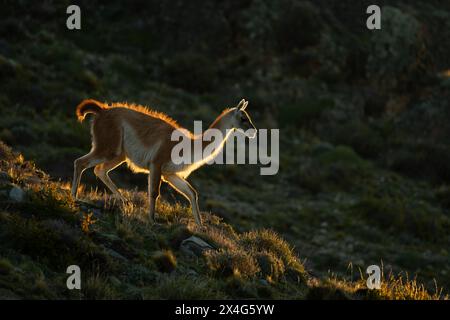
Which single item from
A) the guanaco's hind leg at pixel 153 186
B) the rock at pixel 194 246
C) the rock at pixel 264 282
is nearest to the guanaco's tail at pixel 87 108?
the guanaco's hind leg at pixel 153 186

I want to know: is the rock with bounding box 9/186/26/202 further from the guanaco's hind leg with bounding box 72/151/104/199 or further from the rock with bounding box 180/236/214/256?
the rock with bounding box 180/236/214/256

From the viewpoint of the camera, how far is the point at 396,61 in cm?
3369

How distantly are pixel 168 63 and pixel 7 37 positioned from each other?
21.9 ft

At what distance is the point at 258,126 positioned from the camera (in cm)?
2906

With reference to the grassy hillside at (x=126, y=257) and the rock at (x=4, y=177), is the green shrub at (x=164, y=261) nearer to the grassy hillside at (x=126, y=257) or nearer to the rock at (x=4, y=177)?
the grassy hillside at (x=126, y=257)

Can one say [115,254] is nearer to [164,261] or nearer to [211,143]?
[164,261]

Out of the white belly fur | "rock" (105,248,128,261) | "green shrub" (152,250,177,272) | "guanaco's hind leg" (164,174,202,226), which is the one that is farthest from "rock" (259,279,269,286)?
the white belly fur

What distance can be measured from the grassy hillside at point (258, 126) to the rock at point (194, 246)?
0.14 m

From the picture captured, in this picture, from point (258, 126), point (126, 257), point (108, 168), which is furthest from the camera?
point (258, 126)

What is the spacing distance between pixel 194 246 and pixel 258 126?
18066 mm

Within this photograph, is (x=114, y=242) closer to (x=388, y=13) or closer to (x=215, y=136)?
(x=215, y=136)

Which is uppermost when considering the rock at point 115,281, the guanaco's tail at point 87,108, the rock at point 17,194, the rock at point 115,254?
the guanaco's tail at point 87,108

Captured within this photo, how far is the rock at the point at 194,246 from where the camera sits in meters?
11.1

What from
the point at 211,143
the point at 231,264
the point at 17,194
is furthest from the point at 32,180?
the point at 231,264
